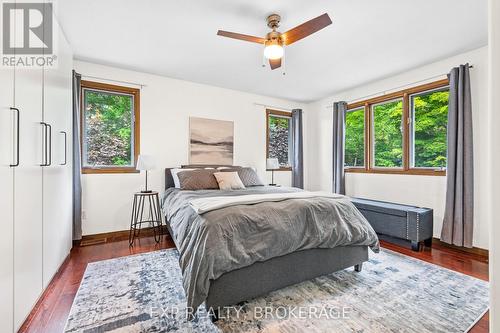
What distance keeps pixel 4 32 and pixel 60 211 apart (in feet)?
5.58

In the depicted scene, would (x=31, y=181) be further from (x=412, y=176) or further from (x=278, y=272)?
(x=412, y=176)

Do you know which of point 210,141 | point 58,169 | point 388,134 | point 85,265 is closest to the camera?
point 58,169

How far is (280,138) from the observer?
5.09m

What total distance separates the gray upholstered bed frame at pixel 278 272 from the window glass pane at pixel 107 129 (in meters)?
2.69

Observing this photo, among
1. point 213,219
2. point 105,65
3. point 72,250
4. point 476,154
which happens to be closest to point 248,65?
point 105,65

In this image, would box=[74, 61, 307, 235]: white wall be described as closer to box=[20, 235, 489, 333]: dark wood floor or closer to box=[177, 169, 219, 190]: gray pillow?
box=[20, 235, 489, 333]: dark wood floor

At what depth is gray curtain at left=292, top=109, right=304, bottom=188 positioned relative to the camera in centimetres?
495

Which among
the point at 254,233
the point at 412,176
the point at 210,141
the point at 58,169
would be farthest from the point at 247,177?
the point at 412,176

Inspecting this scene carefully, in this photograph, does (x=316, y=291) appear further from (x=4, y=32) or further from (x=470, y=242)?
(x=4, y=32)

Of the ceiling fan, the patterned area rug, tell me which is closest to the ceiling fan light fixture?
the ceiling fan

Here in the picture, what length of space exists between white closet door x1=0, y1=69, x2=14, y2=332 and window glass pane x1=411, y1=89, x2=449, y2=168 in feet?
14.7

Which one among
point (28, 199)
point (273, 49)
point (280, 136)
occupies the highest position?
point (273, 49)

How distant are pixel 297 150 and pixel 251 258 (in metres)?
3.56

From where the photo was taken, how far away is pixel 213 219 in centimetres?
169
